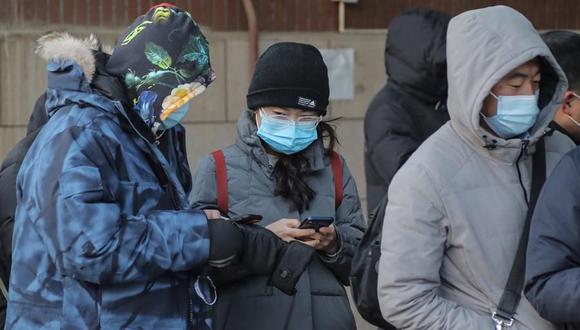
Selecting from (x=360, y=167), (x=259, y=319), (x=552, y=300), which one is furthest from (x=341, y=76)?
(x=552, y=300)

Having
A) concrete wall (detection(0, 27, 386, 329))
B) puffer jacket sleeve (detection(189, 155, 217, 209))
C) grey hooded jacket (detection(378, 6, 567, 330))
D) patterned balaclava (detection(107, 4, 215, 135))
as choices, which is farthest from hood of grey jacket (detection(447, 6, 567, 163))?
concrete wall (detection(0, 27, 386, 329))

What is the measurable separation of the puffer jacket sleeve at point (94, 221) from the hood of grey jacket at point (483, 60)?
0.91 meters

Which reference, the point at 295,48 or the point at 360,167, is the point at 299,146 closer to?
the point at 295,48

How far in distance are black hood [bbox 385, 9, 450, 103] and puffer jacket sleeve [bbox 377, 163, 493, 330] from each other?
6.98ft

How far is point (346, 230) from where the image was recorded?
402 centimetres

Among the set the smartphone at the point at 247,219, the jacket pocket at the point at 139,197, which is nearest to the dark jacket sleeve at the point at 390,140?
the smartphone at the point at 247,219

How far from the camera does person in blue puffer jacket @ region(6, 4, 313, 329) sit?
121 inches

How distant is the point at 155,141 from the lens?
338 centimetres

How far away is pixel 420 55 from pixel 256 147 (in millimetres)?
1690

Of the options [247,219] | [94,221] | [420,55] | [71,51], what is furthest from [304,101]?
[420,55]

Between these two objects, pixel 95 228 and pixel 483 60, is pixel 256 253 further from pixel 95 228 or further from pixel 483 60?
pixel 483 60

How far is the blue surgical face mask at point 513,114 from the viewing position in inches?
136

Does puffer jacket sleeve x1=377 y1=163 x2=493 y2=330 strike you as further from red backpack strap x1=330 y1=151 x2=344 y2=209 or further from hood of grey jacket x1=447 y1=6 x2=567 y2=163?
red backpack strap x1=330 y1=151 x2=344 y2=209

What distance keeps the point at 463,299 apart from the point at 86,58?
1.28m
